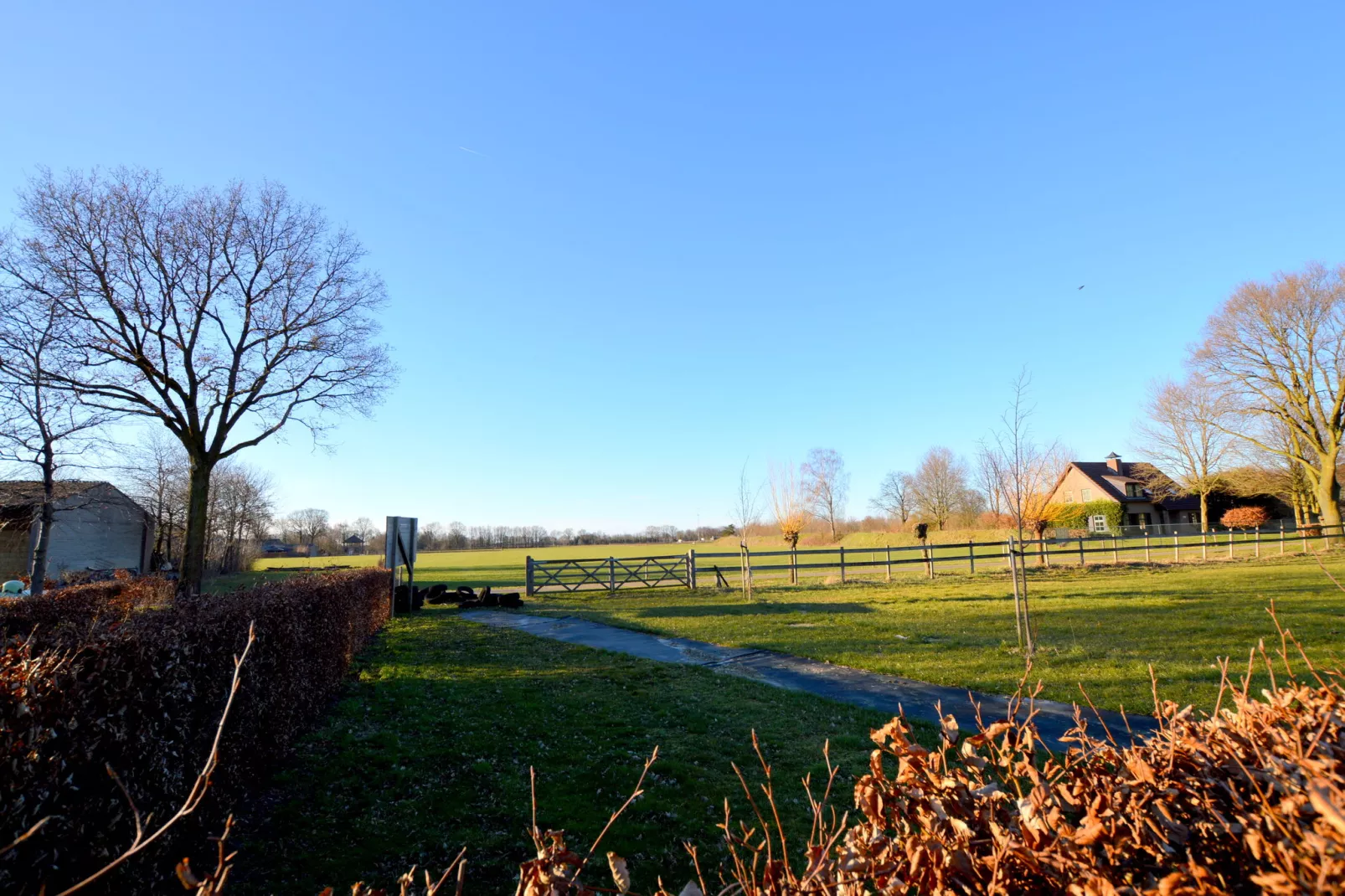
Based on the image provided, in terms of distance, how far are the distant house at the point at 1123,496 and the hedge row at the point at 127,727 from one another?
53166mm

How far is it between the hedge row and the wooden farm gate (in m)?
17.8

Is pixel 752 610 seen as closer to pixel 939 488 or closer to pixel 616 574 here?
pixel 616 574

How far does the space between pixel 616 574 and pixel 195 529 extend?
13.0 meters

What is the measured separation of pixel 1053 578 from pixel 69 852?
2301 cm

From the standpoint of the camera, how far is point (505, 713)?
7.39m

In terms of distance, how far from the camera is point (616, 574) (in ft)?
80.6

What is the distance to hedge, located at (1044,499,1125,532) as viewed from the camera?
46.4 metres

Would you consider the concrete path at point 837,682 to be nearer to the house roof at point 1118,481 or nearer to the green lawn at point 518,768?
the green lawn at point 518,768

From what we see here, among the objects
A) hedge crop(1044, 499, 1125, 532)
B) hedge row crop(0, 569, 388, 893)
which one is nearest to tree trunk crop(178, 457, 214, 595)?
hedge row crop(0, 569, 388, 893)

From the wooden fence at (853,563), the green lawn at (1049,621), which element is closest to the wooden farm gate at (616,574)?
the wooden fence at (853,563)

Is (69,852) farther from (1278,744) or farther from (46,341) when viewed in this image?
(46,341)

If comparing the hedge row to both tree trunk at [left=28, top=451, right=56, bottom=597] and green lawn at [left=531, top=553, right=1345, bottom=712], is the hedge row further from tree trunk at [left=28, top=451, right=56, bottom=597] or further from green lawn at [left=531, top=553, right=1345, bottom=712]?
tree trunk at [left=28, top=451, right=56, bottom=597]

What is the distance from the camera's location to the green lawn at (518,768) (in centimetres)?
418

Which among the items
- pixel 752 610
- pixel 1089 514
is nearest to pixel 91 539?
pixel 752 610
